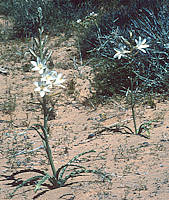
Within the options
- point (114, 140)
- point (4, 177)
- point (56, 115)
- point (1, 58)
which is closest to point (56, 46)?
point (1, 58)

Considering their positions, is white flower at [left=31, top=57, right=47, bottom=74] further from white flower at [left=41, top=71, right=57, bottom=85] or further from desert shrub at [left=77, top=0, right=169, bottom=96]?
desert shrub at [left=77, top=0, right=169, bottom=96]

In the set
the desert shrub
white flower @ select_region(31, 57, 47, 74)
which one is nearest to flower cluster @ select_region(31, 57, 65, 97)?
white flower @ select_region(31, 57, 47, 74)

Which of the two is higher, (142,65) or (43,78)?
(142,65)

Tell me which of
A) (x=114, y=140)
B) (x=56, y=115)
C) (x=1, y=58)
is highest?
(x=1, y=58)

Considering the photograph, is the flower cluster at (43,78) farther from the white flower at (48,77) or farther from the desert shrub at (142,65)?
the desert shrub at (142,65)

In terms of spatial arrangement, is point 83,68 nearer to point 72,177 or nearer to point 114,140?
point 114,140

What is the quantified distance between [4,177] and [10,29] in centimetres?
991

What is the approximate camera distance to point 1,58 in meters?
9.26

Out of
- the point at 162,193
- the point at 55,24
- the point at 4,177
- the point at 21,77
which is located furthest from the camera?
the point at 55,24

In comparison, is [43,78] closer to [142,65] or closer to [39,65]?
[39,65]

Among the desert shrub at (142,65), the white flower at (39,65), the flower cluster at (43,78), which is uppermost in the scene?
the desert shrub at (142,65)

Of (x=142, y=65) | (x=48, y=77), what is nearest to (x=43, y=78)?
(x=48, y=77)

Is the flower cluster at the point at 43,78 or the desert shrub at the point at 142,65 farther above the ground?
the desert shrub at the point at 142,65

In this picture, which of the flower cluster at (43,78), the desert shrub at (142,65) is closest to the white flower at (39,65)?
the flower cluster at (43,78)
